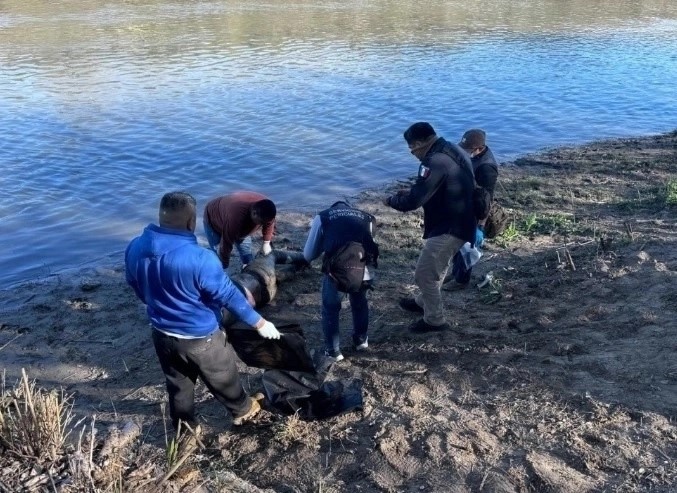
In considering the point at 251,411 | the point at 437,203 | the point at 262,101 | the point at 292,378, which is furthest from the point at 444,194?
the point at 262,101

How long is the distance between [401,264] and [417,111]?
370 inches

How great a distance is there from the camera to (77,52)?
75.6ft

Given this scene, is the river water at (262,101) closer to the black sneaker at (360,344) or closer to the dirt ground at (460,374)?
the dirt ground at (460,374)

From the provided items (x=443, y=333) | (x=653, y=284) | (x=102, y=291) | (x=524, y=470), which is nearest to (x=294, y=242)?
(x=102, y=291)

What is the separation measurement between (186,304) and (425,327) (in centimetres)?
256

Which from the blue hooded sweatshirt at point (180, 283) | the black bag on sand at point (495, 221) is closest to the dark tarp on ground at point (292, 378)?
the blue hooded sweatshirt at point (180, 283)

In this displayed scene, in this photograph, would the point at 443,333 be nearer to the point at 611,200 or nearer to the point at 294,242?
the point at 294,242

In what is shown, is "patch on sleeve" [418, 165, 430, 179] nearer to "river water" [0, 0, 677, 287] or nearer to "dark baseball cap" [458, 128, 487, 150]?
"dark baseball cap" [458, 128, 487, 150]

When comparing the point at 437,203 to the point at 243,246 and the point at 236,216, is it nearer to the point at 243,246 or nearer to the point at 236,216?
the point at 236,216

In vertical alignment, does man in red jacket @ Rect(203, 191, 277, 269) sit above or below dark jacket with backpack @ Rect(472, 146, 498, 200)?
below

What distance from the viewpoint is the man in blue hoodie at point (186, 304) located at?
3.99m

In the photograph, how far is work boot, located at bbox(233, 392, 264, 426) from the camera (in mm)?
4785

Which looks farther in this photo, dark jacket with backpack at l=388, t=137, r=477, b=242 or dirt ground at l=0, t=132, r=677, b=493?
dark jacket with backpack at l=388, t=137, r=477, b=242

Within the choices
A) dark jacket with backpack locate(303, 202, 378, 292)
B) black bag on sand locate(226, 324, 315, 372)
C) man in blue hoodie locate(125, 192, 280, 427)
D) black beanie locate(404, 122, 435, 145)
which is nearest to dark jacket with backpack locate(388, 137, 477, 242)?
black beanie locate(404, 122, 435, 145)
